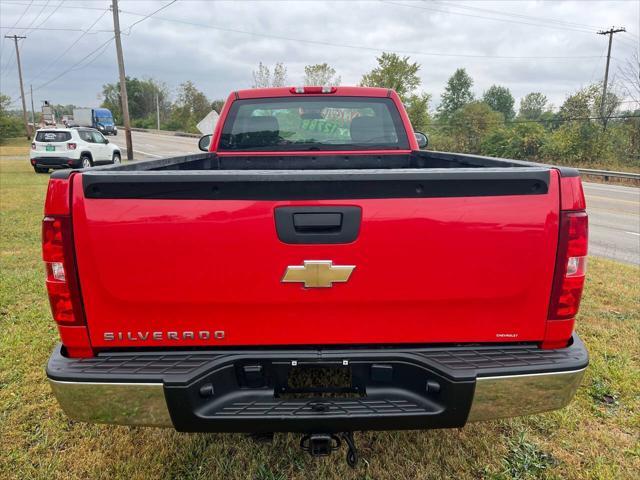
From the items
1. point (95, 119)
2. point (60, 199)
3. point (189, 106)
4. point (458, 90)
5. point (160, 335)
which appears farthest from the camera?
point (458, 90)

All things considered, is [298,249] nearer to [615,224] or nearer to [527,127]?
[615,224]

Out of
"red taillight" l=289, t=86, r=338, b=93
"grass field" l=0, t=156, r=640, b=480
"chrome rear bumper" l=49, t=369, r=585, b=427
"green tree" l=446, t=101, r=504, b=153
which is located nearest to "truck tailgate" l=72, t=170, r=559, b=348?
"chrome rear bumper" l=49, t=369, r=585, b=427

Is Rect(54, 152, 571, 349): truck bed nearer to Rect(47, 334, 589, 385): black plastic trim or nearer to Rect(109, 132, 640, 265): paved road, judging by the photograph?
Rect(47, 334, 589, 385): black plastic trim

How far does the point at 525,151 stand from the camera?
1227 inches

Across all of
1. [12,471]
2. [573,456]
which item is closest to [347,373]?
[573,456]

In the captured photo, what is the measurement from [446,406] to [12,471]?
2303 millimetres

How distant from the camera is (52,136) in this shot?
18203mm

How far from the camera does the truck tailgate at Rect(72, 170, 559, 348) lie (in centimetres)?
175

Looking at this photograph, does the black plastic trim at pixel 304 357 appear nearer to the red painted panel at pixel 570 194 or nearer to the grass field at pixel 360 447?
the red painted panel at pixel 570 194

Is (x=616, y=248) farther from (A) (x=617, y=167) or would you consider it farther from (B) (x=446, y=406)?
(A) (x=617, y=167)

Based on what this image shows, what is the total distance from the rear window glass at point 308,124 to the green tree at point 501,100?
107688 millimetres

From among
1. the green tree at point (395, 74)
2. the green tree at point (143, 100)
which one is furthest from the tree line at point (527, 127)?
the green tree at point (143, 100)

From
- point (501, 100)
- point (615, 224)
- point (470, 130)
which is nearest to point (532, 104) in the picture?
point (501, 100)

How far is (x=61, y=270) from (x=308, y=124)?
2973mm
